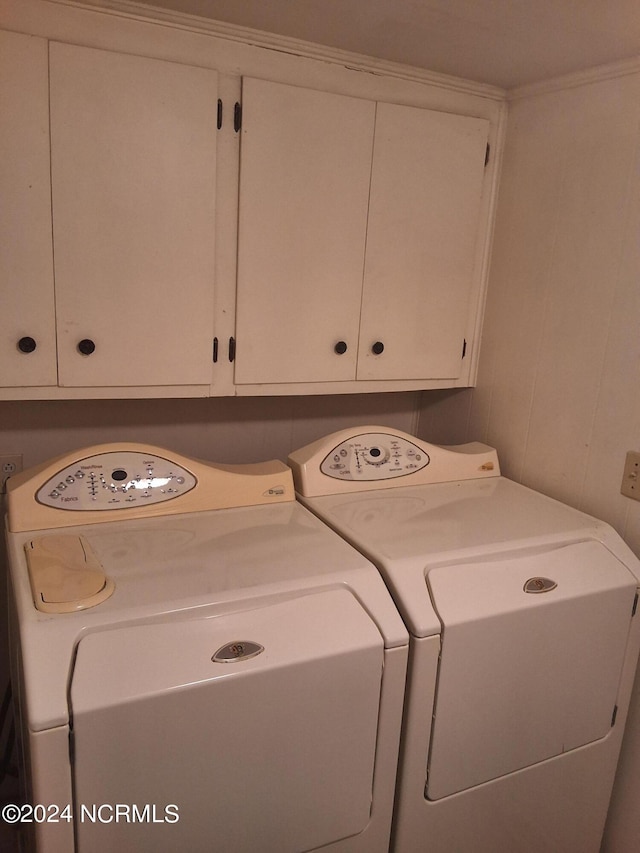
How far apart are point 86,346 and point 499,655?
1.16 metres

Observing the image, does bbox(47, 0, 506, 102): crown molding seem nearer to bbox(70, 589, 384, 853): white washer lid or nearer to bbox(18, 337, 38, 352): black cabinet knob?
bbox(18, 337, 38, 352): black cabinet knob

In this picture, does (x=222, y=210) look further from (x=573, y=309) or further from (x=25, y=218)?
(x=573, y=309)

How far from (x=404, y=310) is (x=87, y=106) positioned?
0.96 m

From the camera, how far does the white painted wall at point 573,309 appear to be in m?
1.61

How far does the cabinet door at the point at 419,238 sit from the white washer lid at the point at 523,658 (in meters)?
0.72

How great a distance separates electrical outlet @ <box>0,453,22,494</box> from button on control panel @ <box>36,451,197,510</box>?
1.42 feet

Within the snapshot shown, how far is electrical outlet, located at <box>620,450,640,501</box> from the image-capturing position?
1.60 m

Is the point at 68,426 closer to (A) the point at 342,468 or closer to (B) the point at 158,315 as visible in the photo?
(B) the point at 158,315

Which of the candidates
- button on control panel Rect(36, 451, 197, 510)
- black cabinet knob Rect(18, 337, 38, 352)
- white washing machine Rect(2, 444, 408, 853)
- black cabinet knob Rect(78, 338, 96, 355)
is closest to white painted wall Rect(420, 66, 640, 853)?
white washing machine Rect(2, 444, 408, 853)

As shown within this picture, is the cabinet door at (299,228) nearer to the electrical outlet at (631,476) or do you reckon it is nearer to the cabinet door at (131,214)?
the cabinet door at (131,214)

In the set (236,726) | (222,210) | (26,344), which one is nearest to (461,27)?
(222,210)

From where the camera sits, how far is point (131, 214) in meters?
1.50

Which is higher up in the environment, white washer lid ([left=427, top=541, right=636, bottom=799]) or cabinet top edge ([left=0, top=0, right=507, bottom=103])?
cabinet top edge ([left=0, top=0, right=507, bottom=103])

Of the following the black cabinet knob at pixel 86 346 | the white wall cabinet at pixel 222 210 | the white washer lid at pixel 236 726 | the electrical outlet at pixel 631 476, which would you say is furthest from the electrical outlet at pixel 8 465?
the electrical outlet at pixel 631 476
